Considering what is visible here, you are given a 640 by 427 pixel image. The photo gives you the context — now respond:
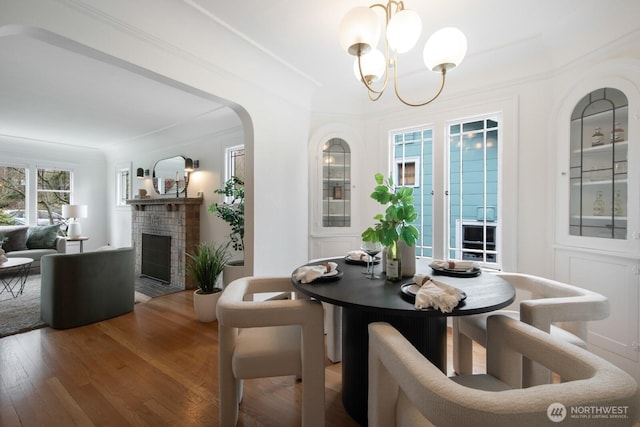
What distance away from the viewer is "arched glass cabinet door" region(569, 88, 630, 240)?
200 centimetres

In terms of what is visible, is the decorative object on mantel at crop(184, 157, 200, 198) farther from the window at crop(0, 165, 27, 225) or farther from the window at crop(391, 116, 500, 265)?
the window at crop(0, 165, 27, 225)

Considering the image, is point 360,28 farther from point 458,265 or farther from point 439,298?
point 458,265

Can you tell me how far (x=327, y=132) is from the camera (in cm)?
347

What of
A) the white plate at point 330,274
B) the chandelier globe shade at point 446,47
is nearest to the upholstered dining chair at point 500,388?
the white plate at point 330,274

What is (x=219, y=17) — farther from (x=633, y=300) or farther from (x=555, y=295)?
(x=633, y=300)

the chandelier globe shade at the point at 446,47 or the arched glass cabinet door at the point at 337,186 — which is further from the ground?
the chandelier globe shade at the point at 446,47

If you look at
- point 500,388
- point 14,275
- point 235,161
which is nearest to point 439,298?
point 500,388

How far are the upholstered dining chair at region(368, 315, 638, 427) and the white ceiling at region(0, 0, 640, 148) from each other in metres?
2.02

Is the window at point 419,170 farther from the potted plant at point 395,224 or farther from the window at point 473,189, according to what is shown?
the potted plant at point 395,224

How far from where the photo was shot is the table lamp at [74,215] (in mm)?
5470

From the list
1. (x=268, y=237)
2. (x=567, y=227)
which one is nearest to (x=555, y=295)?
(x=567, y=227)

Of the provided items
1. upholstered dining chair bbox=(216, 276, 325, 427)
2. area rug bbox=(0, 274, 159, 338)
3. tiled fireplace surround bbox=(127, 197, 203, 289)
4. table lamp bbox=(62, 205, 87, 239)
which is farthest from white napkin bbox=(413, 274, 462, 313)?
table lamp bbox=(62, 205, 87, 239)

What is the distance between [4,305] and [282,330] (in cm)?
412

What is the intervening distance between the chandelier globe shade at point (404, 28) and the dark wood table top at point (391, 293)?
132 centimetres
